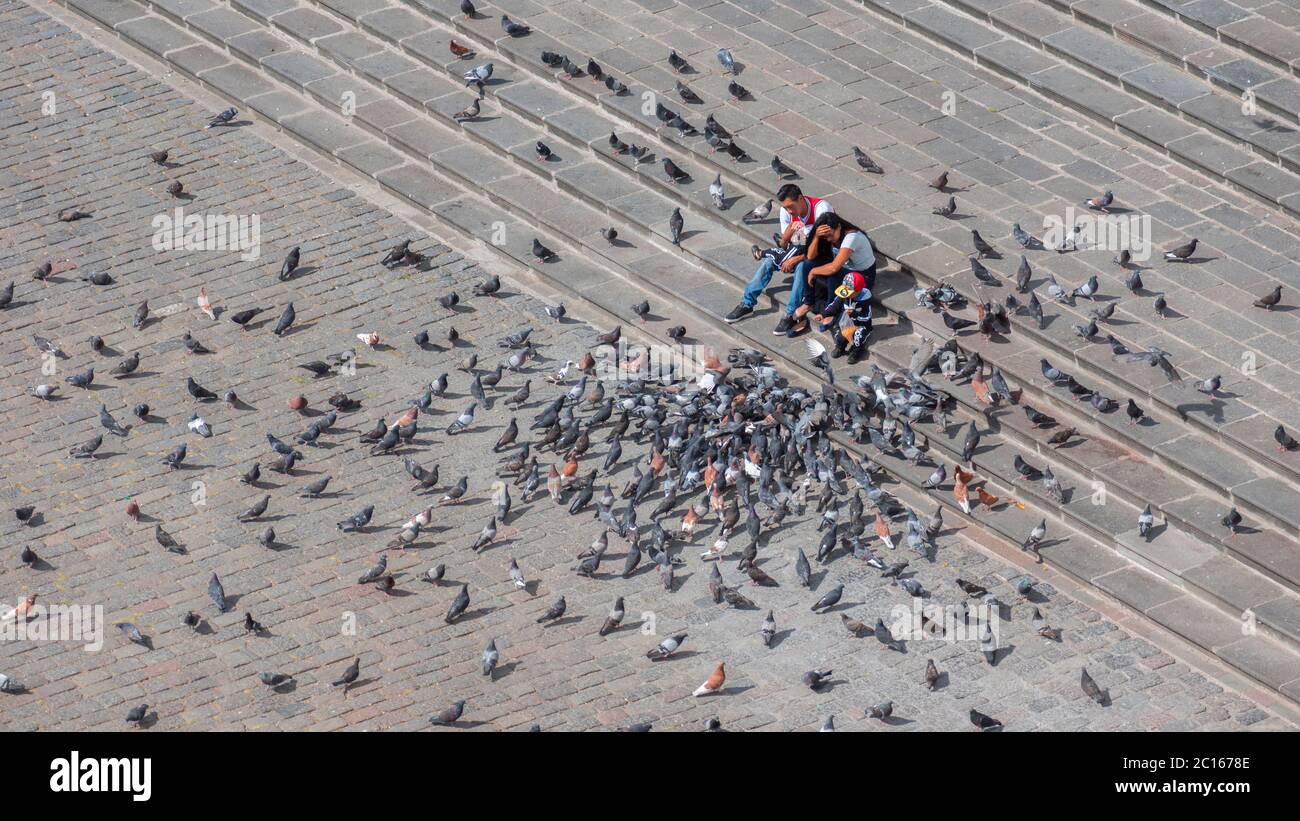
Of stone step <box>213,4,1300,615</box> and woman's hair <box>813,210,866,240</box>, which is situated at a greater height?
woman's hair <box>813,210,866,240</box>

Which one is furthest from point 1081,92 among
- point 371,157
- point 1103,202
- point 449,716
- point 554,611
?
point 449,716

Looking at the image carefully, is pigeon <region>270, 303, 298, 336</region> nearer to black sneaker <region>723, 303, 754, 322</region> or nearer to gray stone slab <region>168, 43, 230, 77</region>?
black sneaker <region>723, 303, 754, 322</region>

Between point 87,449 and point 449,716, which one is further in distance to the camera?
point 87,449

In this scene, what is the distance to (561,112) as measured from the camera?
23.5 meters

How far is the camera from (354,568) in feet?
59.2

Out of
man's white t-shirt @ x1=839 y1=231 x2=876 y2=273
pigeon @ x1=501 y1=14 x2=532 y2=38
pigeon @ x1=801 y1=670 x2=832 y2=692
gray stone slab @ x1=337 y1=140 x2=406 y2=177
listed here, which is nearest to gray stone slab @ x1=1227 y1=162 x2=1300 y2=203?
man's white t-shirt @ x1=839 y1=231 x2=876 y2=273

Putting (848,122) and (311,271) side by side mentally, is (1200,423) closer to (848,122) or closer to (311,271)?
(848,122)

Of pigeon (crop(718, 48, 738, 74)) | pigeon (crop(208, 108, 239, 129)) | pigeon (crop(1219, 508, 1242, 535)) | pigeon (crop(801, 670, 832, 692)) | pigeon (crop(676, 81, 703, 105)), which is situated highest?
pigeon (crop(718, 48, 738, 74))

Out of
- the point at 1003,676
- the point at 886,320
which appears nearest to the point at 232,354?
the point at 886,320

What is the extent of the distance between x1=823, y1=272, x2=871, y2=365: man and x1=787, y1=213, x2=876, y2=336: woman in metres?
0.08

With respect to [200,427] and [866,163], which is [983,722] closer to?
[866,163]

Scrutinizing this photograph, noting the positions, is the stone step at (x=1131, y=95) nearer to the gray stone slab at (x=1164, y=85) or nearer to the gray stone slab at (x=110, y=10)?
the gray stone slab at (x=1164, y=85)

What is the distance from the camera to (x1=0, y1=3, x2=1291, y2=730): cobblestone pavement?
16.6 m

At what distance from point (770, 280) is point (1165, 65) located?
5644 millimetres
